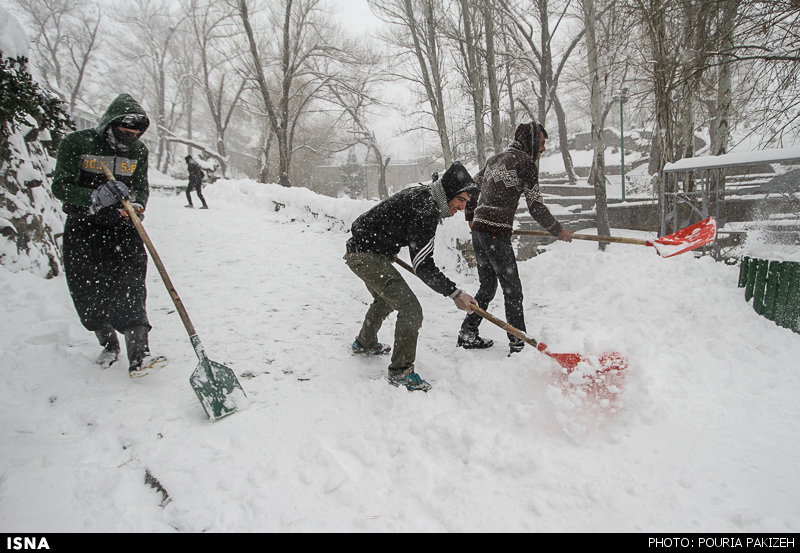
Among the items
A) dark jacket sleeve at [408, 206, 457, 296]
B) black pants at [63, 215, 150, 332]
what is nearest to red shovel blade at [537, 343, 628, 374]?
dark jacket sleeve at [408, 206, 457, 296]

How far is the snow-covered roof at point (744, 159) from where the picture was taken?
16.1 ft

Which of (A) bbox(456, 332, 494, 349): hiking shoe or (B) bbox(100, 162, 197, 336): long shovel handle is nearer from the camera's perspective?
(B) bbox(100, 162, 197, 336): long shovel handle

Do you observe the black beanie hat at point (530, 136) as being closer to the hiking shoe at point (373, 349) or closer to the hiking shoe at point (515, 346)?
the hiking shoe at point (515, 346)

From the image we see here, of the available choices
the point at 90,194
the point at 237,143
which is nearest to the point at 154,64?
the point at 237,143

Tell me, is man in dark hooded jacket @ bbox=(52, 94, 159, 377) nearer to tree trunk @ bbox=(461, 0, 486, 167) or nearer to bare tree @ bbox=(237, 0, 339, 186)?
tree trunk @ bbox=(461, 0, 486, 167)

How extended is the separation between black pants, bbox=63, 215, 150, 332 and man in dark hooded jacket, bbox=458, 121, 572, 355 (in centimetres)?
272

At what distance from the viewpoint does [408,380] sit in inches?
117

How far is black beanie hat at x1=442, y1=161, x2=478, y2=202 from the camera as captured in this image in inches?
113

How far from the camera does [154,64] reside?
28.3m

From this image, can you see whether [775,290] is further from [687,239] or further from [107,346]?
[107,346]

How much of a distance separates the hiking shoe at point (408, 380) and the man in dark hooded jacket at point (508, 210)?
1.03 m

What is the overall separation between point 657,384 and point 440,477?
69.6 inches
